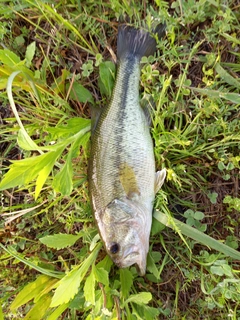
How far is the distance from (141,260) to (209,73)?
1.11 meters

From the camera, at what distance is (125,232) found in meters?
2.13

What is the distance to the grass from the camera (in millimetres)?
2219

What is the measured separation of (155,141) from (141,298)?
90 centimetres

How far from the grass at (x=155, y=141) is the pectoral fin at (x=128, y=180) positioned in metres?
0.21

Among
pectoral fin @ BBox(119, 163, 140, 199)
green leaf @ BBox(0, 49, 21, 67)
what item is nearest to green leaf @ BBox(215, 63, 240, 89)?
pectoral fin @ BBox(119, 163, 140, 199)

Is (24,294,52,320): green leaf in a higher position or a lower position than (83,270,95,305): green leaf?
lower

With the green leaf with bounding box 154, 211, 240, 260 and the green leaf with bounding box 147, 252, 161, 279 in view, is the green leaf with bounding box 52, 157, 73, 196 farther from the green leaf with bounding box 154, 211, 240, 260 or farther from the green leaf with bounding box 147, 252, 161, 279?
the green leaf with bounding box 147, 252, 161, 279

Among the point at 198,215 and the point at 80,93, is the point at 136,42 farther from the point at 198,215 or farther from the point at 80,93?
the point at 198,215

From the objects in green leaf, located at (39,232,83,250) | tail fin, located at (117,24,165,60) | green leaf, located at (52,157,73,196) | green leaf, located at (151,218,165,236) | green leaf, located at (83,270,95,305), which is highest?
tail fin, located at (117,24,165,60)

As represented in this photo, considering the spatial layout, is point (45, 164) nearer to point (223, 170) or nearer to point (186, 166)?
point (186, 166)

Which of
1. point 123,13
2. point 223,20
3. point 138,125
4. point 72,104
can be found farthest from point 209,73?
point 72,104

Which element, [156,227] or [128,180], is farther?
[156,227]

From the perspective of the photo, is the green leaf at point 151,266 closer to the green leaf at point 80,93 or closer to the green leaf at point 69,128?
the green leaf at point 69,128

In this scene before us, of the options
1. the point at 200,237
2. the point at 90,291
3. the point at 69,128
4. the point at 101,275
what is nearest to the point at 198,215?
the point at 200,237
